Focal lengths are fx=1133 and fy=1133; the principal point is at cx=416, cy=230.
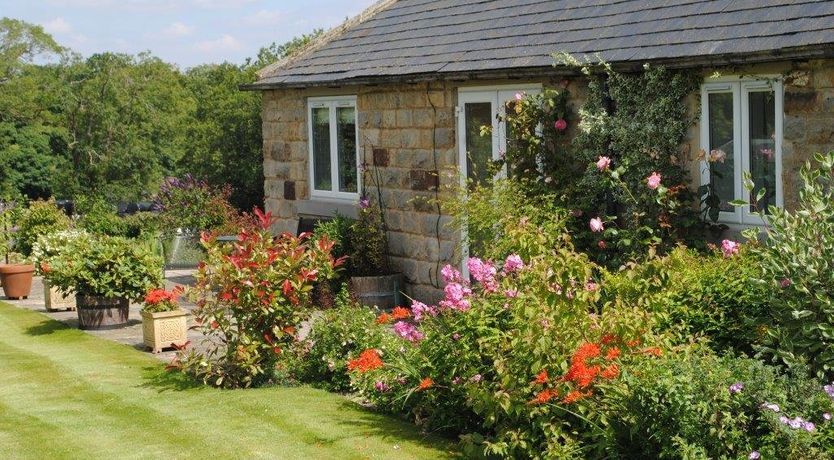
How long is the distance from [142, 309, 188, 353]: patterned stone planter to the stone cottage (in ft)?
12.2

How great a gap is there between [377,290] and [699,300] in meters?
7.10

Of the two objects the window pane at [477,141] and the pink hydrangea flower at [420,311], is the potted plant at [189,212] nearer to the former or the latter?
the window pane at [477,141]

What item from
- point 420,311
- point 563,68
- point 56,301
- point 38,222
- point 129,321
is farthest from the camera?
point 38,222

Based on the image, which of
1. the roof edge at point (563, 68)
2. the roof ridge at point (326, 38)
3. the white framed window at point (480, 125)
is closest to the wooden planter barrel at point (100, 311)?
the roof edge at point (563, 68)

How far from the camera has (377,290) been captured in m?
15.3

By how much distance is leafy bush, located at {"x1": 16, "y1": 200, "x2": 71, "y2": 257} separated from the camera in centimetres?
2041

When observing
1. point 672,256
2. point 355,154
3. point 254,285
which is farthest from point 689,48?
point 355,154

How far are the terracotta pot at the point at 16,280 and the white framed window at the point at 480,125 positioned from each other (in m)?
7.82

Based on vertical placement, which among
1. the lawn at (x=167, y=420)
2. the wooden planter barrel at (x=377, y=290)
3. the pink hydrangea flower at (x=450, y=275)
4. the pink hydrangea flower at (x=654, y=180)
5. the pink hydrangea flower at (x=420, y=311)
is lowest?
the lawn at (x=167, y=420)

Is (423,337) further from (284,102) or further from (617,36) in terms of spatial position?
(284,102)

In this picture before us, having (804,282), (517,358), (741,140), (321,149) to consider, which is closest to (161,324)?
(321,149)

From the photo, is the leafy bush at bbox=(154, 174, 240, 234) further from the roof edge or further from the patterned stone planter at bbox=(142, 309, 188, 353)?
the patterned stone planter at bbox=(142, 309, 188, 353)

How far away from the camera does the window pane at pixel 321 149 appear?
1775 cm

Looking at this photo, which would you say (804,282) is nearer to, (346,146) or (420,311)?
(420,311)
